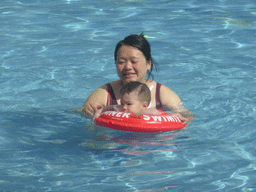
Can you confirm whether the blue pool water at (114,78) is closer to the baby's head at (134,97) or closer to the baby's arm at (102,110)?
the baby's arm at (102,110)

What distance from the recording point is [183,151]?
438 cm

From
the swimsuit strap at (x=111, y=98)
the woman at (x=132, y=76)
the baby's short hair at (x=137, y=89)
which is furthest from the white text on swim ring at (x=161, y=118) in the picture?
the swimsuit strap at (x=111, y=98)

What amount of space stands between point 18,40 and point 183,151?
5.12 m

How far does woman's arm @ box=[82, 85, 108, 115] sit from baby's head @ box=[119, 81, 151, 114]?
0.52 meters

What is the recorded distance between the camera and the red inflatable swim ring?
4.40 metres

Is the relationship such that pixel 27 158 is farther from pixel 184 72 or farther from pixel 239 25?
pixel 239 25

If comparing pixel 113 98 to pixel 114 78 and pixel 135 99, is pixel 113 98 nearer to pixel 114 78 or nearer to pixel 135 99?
pixel 135 99

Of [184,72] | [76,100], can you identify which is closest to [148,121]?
[76,100]

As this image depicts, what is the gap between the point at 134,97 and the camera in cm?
457

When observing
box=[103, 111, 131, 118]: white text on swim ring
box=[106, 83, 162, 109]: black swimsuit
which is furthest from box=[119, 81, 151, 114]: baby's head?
box=[106, 83, 162, 109]: black swimsuit

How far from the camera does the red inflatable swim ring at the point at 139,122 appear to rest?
4.40 meters

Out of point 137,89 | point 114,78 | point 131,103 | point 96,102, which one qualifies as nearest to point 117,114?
point 131,103

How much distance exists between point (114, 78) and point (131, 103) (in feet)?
7.63

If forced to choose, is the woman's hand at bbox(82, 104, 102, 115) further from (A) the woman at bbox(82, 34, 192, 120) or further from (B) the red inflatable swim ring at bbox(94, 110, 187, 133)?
(B) the red inflatable swim ring at bbox(94, 110, 187, 133)
